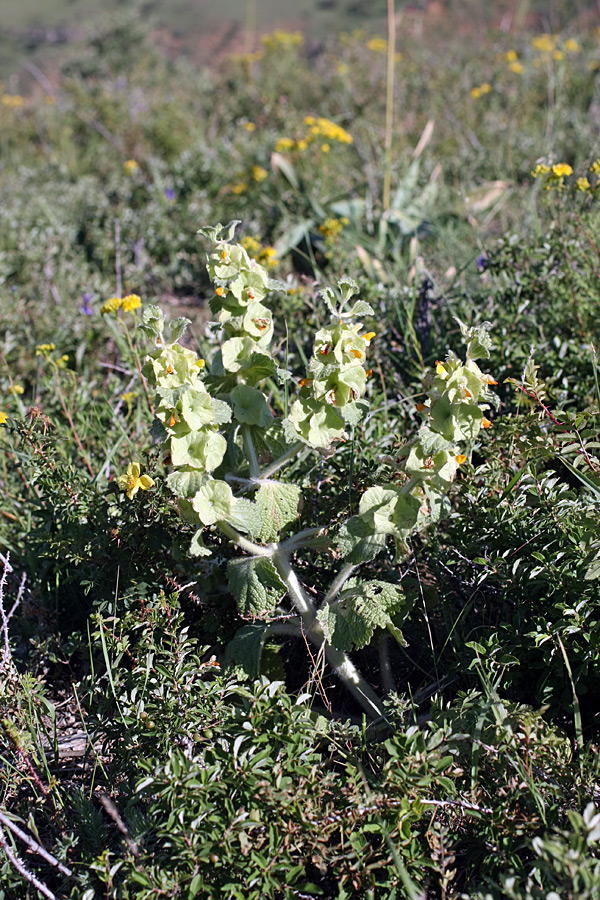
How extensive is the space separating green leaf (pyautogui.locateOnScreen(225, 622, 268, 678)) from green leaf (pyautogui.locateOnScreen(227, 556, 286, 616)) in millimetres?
94

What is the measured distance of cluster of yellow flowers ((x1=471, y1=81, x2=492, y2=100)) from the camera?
5.23 m

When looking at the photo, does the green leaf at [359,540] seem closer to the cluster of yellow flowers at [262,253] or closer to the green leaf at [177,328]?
the green leaf at [177,328]

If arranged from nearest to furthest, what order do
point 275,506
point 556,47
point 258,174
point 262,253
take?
point 275,506
point 262,253
point 258,174
point 556,47

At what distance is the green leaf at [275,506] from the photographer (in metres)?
1.62

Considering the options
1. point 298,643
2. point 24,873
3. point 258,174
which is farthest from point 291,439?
point 258,174

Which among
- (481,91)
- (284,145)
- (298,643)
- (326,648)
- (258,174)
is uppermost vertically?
Answer: (481,91)

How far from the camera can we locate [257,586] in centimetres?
158

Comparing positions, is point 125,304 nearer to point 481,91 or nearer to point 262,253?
point 262,253

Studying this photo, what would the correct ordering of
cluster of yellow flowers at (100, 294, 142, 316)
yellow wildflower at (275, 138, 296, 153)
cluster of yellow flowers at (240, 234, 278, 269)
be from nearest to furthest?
cluster of yellow flowers at (100, 294, 142, 316) < cluster of yellow flowers at (240, 234, 278, 269) < yellow wildflower at (275, 138, 296, 153)

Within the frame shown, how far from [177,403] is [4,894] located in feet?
3.32

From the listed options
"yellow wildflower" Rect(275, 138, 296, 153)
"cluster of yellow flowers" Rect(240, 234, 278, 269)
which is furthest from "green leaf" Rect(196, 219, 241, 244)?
"yellow wildflower" Rect(275, 138, 296, 153)

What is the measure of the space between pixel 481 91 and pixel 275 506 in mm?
4848

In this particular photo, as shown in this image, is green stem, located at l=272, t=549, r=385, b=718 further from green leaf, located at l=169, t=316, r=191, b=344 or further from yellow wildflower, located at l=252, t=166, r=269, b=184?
yellow wildflower, located at l=252, t=166, r=269, b=184

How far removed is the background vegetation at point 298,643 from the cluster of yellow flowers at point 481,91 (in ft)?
6.34
